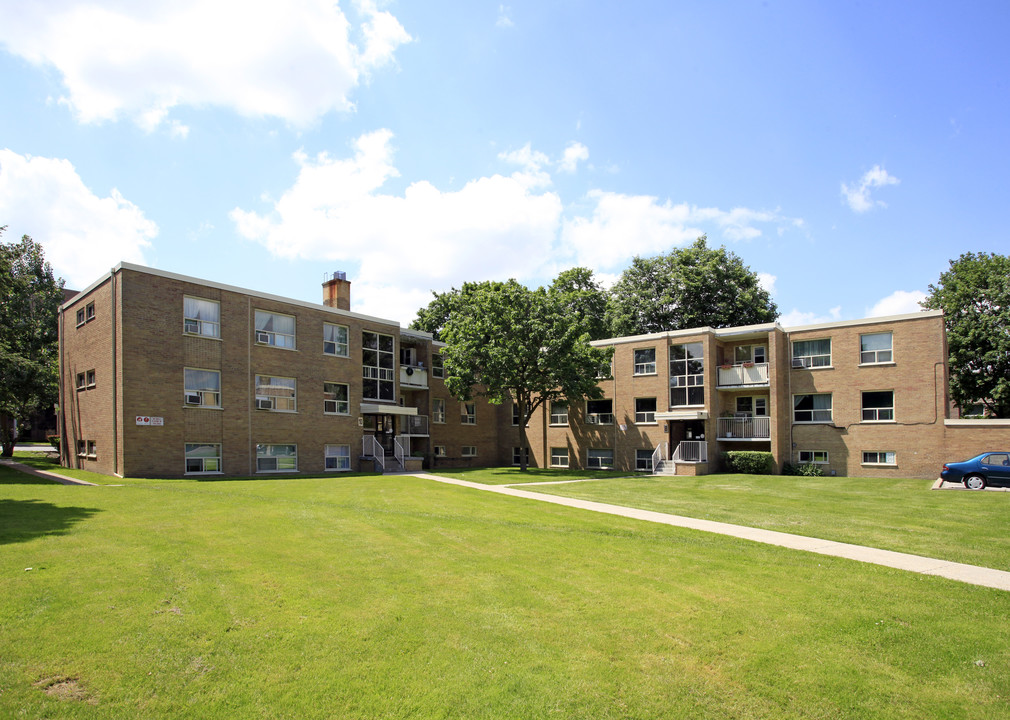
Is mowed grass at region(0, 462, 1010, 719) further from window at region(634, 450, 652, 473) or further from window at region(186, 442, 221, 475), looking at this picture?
window at region(634, 450, 652, 473)

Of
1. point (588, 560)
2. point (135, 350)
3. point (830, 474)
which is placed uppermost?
point (135, 350)

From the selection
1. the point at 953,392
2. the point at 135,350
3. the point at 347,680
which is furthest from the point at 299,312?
the point at 953,392

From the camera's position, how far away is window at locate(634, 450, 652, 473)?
3516 centimetres

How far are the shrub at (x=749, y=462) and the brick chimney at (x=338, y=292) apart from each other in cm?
2182

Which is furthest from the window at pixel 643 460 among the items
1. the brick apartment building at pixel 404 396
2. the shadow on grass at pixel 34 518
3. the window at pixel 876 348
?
the shadow on grass at pixel 34 518

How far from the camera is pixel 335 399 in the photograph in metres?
31.1

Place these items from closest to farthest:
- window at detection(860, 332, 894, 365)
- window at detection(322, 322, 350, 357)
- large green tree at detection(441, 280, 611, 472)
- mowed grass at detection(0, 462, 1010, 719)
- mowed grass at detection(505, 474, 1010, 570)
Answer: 1. mowed grass at detection(0, 462, 1010, 719)
2. mowed grass at detection(505, 474, 1010, 570)
3. window at detection(322, 322, 350, 357)
4. window at detection(860, 332, 894, 365)
5. large green tree at detection(441, 280, 611, 472)

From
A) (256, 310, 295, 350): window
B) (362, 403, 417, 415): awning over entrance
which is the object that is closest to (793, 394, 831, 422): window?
(362, 403, 417, 415): awning over entrance

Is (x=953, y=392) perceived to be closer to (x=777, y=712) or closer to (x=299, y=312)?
(x=299, y=312)

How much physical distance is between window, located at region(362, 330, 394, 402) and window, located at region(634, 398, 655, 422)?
13738mm

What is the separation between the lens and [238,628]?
591 cm

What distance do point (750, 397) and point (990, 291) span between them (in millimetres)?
18894

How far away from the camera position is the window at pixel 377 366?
32.9 meters

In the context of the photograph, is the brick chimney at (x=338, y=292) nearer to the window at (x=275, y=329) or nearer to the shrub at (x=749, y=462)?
the window at (x=275, y=329)
